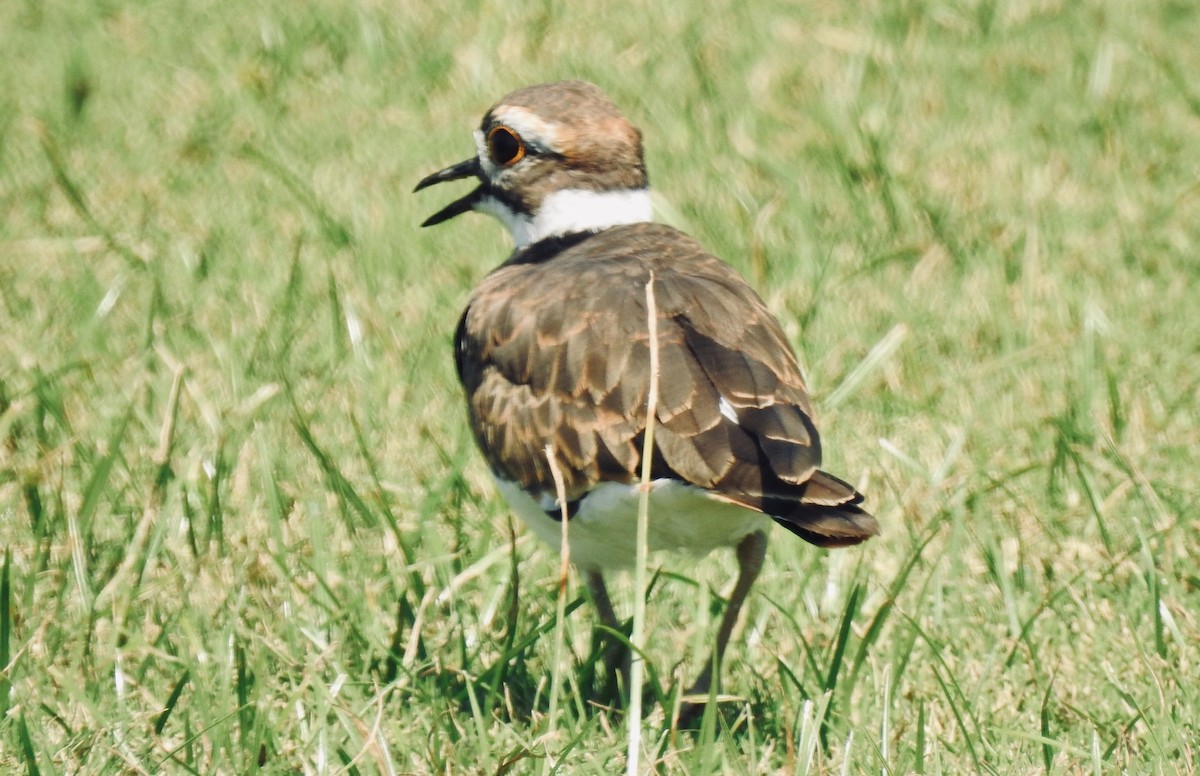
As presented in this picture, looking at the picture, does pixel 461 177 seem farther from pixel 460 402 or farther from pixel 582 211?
pixel 460 402

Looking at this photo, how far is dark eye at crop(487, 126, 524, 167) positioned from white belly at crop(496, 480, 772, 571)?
3.85 ft

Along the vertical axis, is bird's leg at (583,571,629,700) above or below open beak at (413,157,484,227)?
below

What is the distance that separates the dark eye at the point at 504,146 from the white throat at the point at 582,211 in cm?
17

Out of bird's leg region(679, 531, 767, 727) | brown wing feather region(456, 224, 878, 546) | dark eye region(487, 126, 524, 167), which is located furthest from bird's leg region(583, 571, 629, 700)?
dark eye region(487, 126, 524, 167)

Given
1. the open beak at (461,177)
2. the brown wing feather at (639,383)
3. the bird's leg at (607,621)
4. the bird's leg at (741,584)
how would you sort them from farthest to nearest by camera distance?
the open beak at (461,177) < the bird's leg at (607,621) < the bird's leg at (741,584) < the brown wing feather at (639,383)

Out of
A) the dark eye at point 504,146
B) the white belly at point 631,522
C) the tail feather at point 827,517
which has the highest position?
the dark eye at point 504,146

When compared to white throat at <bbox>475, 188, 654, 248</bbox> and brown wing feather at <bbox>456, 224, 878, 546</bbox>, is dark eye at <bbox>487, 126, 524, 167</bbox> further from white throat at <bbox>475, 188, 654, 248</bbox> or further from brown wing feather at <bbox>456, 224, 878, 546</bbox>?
brown wing feather at <bbox>456, 224, 878, 546</bbox>

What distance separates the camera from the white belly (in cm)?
430

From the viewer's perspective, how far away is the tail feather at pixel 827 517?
4031 mm

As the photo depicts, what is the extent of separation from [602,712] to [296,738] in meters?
0.84

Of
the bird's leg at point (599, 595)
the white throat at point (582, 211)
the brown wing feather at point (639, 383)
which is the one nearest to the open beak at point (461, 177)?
the white throat at point (582, 211)

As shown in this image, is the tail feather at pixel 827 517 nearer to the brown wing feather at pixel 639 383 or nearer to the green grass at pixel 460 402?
the brown wing feather at pixel 639 383

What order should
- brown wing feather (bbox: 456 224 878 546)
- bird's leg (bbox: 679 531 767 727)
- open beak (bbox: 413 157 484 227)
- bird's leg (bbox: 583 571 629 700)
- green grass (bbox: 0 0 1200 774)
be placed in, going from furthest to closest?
open beak (bbox: 413 157 484 227), bird's leg (bbox: 583 571 629 700), bird's leg (bbox: 679 531 767 727), green grass (bbox: 0 0 1200 774), brown wing feather (bbox: 456 224 878 546)

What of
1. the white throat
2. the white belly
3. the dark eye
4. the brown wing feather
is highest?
the dark eye
